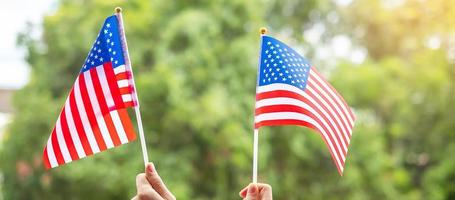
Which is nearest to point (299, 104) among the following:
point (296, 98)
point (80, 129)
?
point (296, 98)

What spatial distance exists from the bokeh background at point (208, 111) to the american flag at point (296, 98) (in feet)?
14.3

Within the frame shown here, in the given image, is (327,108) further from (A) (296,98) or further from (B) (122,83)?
(B) (122,83)

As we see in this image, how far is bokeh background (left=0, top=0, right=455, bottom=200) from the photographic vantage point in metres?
6.29

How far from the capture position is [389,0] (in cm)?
962

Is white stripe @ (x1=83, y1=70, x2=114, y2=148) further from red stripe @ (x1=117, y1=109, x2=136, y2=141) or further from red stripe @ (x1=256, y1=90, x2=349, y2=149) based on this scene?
red stripe @ (x1=256, y1=90, x2=349, y2=149)

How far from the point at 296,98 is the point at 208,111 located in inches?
178

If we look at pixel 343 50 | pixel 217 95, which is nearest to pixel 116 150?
pixel 217 95

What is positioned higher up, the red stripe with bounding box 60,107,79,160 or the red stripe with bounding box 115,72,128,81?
the red stripe with bounding box 115,72,128,81

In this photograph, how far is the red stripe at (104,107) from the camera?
60.4 inches

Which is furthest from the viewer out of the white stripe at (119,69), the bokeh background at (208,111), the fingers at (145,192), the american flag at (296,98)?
the bokeh background at (208,111)

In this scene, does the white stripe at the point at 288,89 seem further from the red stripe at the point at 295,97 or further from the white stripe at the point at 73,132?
the white stripe at the point at 73,132

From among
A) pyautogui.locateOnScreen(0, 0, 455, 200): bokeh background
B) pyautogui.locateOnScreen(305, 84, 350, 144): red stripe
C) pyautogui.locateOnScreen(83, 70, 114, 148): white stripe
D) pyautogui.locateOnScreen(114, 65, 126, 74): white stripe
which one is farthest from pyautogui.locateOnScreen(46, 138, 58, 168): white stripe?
pyautogui.locateOnScreen(0, 0, 455, 200): bokeh background

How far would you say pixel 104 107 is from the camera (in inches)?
61.1

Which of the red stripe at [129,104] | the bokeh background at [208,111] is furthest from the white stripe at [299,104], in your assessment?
the bokeh background at [208,111]
